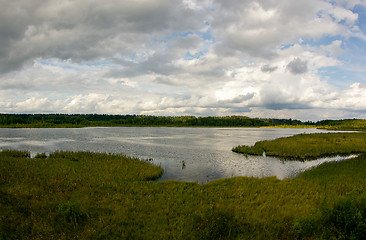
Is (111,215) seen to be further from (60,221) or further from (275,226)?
(275,226)

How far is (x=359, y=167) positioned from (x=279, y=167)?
375 inches

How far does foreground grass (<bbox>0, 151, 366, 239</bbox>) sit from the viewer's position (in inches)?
439

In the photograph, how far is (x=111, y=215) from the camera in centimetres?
1323

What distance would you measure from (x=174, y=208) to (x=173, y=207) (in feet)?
0.59

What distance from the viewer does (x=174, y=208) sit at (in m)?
14.5

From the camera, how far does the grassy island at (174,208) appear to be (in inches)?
438

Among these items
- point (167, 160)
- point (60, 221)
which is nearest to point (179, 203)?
point (60, 221)

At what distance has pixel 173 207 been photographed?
14.7m

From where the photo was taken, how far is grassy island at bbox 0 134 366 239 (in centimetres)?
1113

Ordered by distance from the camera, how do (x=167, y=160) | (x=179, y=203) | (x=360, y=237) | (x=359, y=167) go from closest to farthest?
1. (x=360, y=237)
2. (x=179, y=203)
3. (x=359, y=167)
4. (x=167, y=160)

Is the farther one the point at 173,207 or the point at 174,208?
the point at 173,207

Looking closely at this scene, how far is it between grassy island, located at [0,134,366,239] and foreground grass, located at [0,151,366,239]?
0.05 m

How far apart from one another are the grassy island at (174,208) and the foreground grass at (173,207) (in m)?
0.05

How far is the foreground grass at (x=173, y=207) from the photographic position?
36.6 ft
